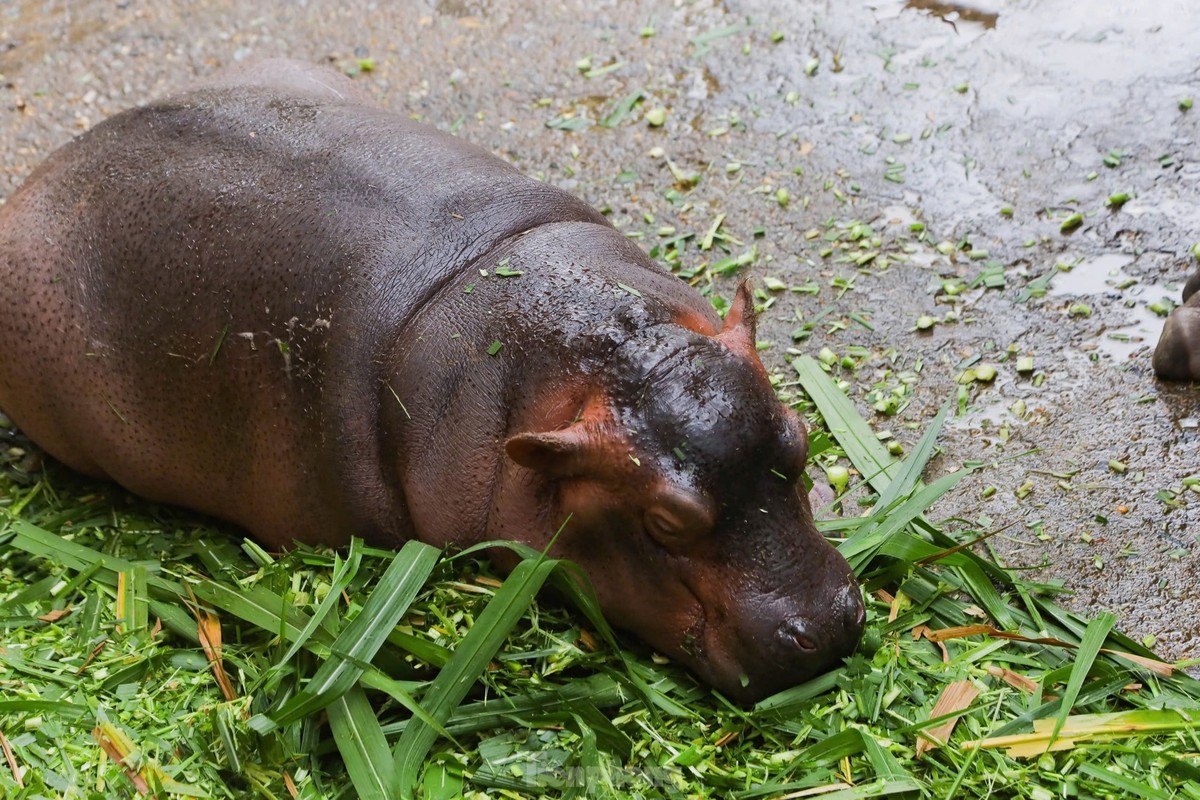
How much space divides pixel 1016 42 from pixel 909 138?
3.72 ft

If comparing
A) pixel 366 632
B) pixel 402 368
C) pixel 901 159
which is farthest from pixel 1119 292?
pixel 366 632

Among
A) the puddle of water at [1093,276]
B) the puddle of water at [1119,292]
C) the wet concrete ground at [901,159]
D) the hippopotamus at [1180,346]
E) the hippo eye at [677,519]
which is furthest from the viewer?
the puddle of water at [1093,276]

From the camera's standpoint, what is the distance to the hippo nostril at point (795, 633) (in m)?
3.33

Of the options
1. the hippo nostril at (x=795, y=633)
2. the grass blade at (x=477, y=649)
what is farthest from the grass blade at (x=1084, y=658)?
the grass blade at (x=477, y=649)

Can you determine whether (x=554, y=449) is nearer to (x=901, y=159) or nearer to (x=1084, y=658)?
(x=1084, y=658)

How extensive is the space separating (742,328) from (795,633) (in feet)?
3.12

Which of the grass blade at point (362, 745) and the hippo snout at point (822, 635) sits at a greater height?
the hippo snout at point (822, 635)

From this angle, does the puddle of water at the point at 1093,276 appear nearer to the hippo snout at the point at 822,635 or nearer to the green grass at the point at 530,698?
the green grass at the point at 530,698

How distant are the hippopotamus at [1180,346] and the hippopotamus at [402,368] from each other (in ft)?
6.37

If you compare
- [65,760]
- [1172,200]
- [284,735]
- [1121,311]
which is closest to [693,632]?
[284,735]

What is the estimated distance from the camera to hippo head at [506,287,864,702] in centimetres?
328

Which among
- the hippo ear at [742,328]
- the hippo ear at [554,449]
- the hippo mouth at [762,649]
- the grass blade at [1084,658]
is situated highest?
the hippo ear at [742,328]

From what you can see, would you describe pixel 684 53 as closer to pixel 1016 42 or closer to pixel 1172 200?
pixel 1016 42

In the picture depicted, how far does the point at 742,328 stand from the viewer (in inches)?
145
